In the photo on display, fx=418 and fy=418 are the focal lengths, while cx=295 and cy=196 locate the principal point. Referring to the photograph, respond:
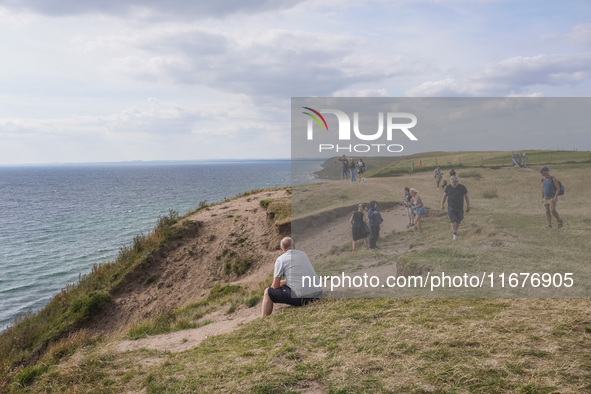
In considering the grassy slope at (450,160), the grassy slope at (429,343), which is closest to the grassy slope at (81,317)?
the grassy slope at (429,343)

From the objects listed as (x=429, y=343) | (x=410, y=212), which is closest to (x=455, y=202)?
(x=410, y=212)

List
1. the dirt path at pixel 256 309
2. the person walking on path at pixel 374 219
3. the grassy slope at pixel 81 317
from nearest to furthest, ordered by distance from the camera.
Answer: the dirt path at pixel 256 309
the grassy slope at pixel 81 317
the person walking on path at pixel 374 219

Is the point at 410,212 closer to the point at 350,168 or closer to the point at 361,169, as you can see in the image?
the point at 361,169

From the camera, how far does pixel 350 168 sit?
12516mm

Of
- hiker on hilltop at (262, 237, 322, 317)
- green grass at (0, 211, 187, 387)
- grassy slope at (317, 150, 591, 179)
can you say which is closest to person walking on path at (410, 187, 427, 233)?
grassy slope at (317, 150, 591, 179)

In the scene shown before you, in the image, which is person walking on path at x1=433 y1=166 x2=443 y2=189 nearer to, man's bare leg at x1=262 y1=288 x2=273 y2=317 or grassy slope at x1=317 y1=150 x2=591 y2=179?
grassy slope at x1=317 y1=150 x2=591 y2=179

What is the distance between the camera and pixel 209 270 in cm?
1878

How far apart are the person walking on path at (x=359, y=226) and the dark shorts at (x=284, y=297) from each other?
269 cm

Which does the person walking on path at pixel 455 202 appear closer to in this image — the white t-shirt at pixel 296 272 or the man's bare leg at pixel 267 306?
the white t-shirt at pixel 296 272

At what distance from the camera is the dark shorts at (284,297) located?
33.1 ft

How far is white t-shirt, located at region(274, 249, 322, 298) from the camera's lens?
10000mm

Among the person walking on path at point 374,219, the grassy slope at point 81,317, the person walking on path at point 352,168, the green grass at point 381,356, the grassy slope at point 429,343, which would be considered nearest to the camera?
the green grass at point 381,356

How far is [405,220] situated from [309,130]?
12.3 ft

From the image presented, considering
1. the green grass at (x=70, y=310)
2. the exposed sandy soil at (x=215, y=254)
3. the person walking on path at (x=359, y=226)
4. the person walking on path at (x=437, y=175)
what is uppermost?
the person walking on path at (x=437, y=175)
